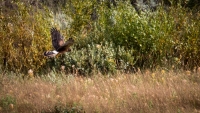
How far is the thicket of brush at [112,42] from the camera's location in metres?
6.90

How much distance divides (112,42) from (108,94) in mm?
2603

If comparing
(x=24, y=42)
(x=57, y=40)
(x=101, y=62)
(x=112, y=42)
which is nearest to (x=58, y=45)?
(x=57, y=40)

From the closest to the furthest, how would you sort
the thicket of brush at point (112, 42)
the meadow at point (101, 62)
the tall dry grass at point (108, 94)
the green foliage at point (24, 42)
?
the tall dry grass at point (108, 94) < the meadow at point (101, 62) < the thicket of brush at point (112, 42) < the green foliage at point (24, 42)

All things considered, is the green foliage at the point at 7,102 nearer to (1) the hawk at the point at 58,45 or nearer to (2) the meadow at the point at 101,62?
(2) the meadow at the point at 101,62

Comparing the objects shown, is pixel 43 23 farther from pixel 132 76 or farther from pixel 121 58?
pixel 132 76

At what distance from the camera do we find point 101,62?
6.88 metres

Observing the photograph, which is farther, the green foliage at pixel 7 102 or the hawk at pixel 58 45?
the hawk at pixel 58 45

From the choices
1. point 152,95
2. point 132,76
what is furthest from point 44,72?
point 152,95

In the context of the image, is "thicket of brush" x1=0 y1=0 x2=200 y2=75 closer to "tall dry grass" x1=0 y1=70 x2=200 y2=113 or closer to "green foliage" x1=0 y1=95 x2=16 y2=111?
"tall dry grass" x1=0 y1=70 x2=200 y2=113

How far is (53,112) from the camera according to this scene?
4.56 metres

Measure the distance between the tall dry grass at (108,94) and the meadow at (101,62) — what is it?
13 millimetres

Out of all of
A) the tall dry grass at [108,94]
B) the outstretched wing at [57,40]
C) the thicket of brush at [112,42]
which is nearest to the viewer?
the tall dry grass at [108,94]

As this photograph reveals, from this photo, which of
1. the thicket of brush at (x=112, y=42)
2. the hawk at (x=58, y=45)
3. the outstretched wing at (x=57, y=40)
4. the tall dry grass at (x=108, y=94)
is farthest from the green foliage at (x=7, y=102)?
the thicket of brush at (x=112, y=42)

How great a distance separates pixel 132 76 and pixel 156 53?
1.38m
